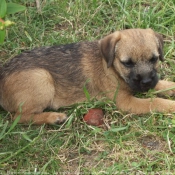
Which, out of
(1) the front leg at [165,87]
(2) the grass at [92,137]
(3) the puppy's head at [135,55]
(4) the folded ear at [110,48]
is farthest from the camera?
(1) the front leg at [165,87]

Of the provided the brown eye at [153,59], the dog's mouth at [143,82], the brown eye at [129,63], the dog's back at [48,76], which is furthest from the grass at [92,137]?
the brown eye at [153,59]

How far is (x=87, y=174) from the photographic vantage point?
4.58m

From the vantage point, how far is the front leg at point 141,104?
5.42 meters

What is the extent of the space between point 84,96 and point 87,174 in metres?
1.48

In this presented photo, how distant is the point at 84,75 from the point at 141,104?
0.92m

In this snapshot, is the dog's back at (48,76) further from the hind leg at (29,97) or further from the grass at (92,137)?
the grass at (92,137)

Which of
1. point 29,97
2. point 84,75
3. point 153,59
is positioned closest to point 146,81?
point 153,59

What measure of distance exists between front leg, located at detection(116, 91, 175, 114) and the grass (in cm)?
9

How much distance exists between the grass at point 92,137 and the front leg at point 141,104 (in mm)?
87

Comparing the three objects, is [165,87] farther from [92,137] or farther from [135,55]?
[92,137]

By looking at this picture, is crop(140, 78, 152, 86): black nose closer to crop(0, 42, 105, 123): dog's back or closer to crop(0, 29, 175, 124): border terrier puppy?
crop(0, 29, 175, 124): border terrier puppy

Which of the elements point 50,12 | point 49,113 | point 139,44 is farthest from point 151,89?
point 50,12

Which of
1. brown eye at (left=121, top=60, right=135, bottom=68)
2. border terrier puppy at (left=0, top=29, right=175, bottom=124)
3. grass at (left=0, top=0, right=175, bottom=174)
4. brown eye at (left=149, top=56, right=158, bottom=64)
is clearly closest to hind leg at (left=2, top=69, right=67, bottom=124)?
border terrier puppy at (left=0, top=29, right=175, bottom=124)

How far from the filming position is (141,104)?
18.1 feet
